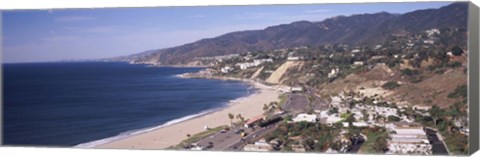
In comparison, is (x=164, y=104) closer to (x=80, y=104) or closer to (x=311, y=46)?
(x=80, y=104)

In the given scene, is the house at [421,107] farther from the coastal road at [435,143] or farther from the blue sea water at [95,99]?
the blue sea water at [95,99]

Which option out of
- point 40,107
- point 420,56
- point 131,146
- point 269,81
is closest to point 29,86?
point 40,107

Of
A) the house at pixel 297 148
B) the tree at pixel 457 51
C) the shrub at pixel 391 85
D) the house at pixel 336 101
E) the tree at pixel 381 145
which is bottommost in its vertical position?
the house at pixel 297 148

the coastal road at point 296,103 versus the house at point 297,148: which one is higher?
the coastal road at point 296,103

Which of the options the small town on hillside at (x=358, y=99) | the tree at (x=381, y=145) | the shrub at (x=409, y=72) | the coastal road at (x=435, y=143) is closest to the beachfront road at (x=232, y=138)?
the small town on hillside at (x=358, y=99)

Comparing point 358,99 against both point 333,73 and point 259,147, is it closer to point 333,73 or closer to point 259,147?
point 333,73

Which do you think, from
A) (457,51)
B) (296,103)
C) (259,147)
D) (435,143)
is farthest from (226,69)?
(457,51)

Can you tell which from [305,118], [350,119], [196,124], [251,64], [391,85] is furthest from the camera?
[251,64]
